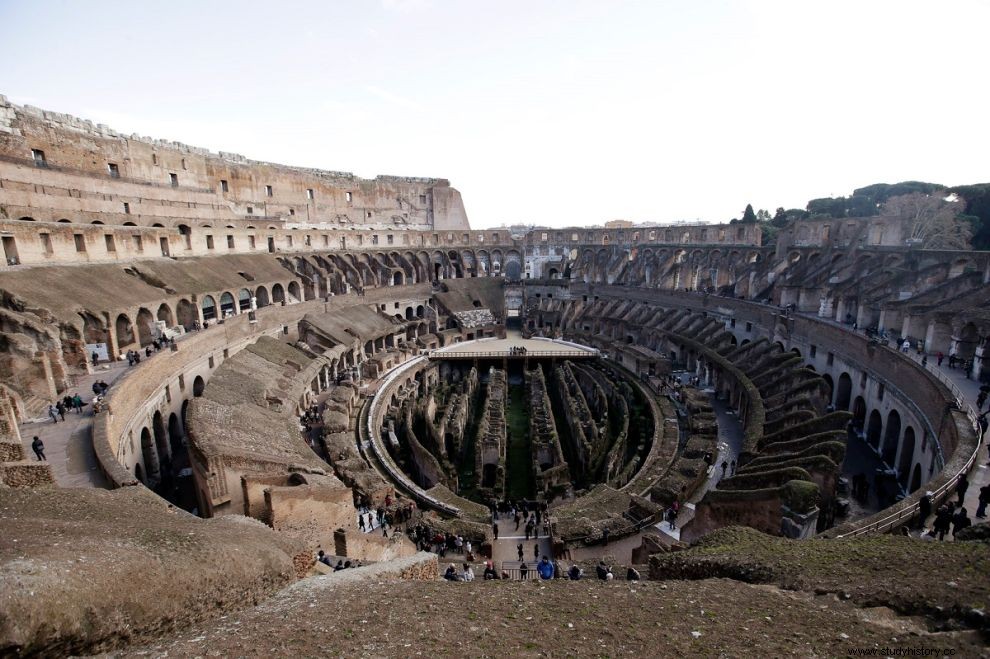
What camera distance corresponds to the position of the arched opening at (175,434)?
1897 cm

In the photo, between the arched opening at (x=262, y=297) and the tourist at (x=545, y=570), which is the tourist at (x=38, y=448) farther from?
the arched opening at (x=262, y=297)

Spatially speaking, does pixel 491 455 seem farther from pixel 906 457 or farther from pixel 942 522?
pixel 906 457

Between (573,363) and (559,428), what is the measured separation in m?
7.34

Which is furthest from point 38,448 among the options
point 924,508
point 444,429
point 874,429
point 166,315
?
point 874,429

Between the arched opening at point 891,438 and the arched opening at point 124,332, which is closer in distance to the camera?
the arched opening at point 891,438

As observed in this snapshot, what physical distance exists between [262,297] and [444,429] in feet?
54.4

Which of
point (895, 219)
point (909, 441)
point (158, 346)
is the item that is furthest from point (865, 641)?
point (895, 219)

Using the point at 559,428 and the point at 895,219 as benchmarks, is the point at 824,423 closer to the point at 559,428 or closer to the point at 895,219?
the point at 559,428

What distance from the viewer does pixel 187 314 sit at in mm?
24344

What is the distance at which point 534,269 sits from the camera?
5012cm

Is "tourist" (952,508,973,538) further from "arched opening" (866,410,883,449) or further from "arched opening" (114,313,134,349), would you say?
"arched opening" (114,313,134,349)

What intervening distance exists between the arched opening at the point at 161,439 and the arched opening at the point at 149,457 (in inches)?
28.4

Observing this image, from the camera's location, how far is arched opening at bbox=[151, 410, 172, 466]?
1770cm

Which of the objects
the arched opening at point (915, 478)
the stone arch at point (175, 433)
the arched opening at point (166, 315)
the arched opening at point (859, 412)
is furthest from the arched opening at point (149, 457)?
the arched opening at point (859, 412)
